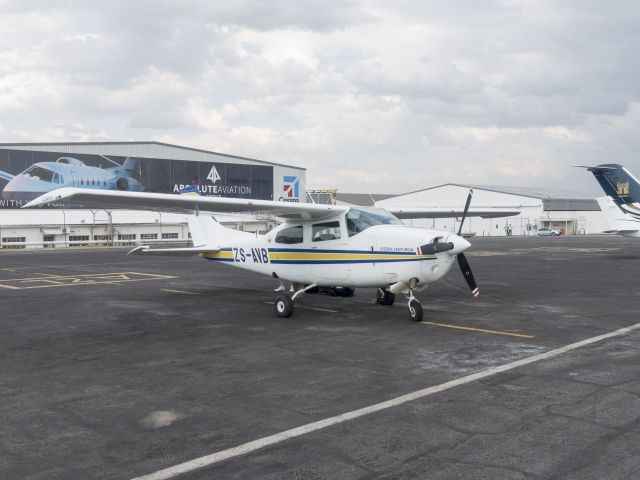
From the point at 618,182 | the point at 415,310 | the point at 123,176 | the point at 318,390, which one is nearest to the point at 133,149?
Answer: the point at 123,176

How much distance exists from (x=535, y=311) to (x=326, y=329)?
5556 millimetres

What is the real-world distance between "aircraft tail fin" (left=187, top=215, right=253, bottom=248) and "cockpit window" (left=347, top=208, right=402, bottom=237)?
4.25m

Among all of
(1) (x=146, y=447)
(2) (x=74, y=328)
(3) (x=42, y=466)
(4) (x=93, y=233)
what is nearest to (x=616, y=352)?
(1) (x=146, y=447)

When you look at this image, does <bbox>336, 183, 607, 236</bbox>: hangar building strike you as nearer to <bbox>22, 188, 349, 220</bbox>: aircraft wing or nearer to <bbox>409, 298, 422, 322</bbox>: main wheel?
<bbox>22, 188, 349, 220</bbox>: aircraft wing

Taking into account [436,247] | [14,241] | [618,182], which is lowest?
[436,247]

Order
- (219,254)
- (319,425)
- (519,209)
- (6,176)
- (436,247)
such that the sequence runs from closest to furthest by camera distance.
→ (319,425), (436,247), (219,254), (6,176), (519,209)

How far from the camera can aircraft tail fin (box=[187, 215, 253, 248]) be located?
16297 millimetres

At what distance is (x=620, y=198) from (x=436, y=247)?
28071mm

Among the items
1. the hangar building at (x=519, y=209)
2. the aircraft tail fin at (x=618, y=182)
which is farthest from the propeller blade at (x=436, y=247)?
the hangar building at (x=519, y=209)

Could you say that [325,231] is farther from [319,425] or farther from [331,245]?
[319,425]

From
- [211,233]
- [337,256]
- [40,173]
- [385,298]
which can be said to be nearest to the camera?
[337,256]

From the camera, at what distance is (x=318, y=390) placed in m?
6.96

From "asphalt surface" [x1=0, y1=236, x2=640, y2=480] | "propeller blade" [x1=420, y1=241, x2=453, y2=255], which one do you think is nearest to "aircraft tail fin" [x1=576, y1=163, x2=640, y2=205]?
"asphalt surface" [x1=0, y1=236, x2=640, y2=480]

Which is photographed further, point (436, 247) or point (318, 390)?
point (436, 247)
